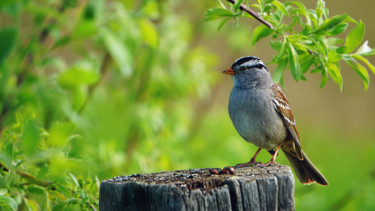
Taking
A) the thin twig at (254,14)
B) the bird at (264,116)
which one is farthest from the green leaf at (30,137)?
the bird at (264,116)

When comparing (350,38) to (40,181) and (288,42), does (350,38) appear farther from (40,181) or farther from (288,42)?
(40,181)

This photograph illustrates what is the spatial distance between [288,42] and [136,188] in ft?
3.55

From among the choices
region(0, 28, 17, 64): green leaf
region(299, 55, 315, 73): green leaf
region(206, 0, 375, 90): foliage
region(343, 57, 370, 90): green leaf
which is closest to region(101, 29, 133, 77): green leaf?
region(206, 0, 375, 90): foliage

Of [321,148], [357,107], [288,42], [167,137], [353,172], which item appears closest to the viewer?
[288,42]

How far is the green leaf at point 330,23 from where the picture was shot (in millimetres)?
2574

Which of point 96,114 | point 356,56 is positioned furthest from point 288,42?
point 96,114

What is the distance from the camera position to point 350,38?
2682 millimetres

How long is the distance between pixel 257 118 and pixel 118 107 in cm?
242

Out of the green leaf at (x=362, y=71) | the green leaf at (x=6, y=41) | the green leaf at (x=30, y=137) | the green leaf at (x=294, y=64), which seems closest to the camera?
the green leaf at (x=6, y=41)

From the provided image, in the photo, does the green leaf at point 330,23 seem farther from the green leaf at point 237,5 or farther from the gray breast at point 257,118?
the gray breast at point 257,118

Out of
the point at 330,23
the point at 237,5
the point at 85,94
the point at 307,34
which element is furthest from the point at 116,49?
the point at 330,23

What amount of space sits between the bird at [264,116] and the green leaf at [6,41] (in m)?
2.56

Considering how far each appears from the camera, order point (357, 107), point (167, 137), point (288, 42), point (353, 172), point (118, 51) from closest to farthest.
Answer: point (288, 42)
point (118, 51)
point (167, 137)
point (353, 172)
point (357, 107)

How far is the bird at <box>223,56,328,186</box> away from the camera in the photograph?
12.8ft
